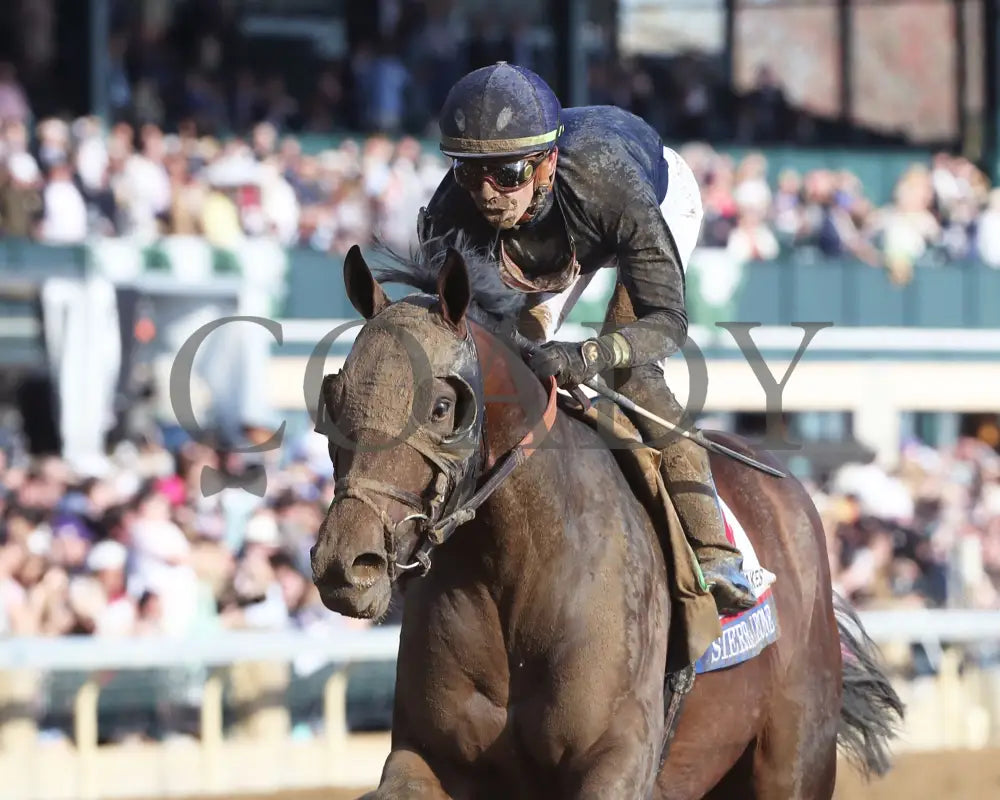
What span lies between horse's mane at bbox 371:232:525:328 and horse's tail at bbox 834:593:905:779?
6.78 feet

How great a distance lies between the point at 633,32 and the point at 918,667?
15777mm

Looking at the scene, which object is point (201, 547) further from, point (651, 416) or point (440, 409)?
point (440, 409)

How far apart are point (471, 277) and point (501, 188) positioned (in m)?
0.28

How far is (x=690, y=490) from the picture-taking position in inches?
171

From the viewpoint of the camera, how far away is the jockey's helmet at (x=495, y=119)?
3.88m

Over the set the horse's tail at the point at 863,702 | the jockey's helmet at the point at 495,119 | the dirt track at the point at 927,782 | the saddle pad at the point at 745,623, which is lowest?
the dirt track at the point at 927,782

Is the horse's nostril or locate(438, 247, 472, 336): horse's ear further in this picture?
locate(438, 247, 472, 336): horse's ear

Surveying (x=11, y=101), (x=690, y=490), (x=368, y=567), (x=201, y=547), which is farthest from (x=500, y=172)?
(x=11, y=101)

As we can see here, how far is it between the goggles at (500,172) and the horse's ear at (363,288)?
44 cm

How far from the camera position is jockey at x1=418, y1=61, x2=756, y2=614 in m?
3.91

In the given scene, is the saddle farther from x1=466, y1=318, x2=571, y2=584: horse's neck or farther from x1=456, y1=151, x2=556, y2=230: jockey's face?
x1=456, y1=151, x2=556, y2=230: jockey's face

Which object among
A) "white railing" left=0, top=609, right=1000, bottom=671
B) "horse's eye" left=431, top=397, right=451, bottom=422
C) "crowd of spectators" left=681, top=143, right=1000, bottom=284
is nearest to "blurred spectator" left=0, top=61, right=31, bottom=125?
"crowd of spectators" left=681, top=143, right=1000, bottom=284

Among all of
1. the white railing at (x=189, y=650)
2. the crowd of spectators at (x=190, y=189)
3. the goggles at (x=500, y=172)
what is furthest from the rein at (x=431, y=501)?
the crowd of spectators at (x=190, y=189)

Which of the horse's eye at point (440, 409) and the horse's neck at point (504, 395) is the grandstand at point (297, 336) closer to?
the horse's neck at point (504, 395)
